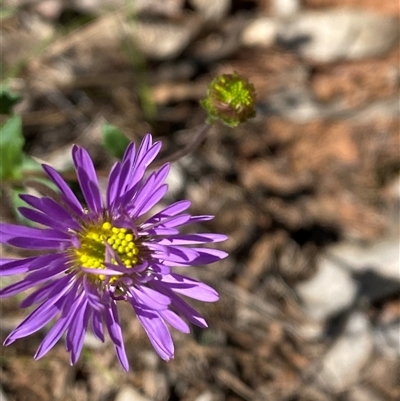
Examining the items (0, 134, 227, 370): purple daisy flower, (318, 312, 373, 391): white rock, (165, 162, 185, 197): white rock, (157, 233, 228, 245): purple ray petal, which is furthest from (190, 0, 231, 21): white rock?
(157, 233, 228, 245): purple ray petal

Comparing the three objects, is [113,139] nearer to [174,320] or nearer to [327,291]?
[174,320]

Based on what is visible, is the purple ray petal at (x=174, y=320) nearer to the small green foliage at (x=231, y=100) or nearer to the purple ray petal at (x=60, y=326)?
the purple ray petal at (x=60, y=326)

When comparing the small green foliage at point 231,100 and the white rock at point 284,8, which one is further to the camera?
the white rock at point 284,8

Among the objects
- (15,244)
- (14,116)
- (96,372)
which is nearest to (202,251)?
(15,244)

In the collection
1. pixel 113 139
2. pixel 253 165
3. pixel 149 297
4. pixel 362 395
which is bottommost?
pixel 362 395

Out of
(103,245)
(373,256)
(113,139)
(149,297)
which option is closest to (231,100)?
(113,139)

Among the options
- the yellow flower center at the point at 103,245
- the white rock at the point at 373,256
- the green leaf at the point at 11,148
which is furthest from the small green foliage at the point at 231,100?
the white rock at the point at 373,256

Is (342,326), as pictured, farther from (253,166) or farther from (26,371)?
(26,371)
